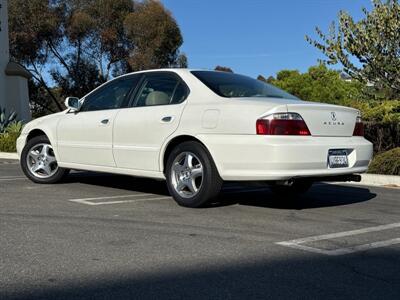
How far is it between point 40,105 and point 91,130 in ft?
106

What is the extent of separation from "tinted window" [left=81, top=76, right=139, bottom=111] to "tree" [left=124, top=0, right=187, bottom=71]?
2731 cm

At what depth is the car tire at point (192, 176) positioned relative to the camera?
6.19 metres

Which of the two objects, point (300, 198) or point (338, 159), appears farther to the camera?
point (300, 198)

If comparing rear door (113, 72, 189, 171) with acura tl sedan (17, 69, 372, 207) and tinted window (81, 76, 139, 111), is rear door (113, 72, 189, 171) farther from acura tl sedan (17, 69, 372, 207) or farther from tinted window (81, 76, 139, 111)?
tinted window (81, 76, 139, 111)

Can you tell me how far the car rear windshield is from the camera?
657 cm

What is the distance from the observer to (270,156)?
577 cm

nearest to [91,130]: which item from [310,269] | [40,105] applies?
[310,269]

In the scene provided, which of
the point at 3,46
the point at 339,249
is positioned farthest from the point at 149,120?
the point at 3,46

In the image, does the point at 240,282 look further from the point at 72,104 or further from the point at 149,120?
the point at 72,104

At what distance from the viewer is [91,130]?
7.50m

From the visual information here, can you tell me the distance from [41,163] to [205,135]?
3199 millimetres

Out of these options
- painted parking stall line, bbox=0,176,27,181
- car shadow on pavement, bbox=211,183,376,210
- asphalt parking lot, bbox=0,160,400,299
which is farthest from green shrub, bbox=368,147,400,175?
painted parking stall line, bbox=0,176,27,181

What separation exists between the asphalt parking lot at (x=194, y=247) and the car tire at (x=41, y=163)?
0.81 metres

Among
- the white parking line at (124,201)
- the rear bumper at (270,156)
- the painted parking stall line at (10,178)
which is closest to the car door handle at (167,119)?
the rear bumper at (270,156)
